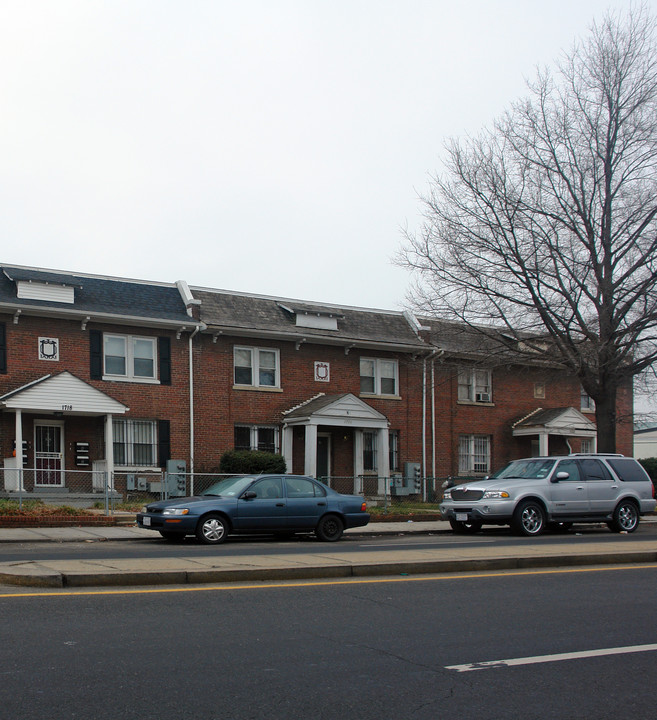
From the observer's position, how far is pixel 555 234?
25.5m

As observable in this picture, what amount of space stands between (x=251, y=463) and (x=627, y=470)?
452 inches

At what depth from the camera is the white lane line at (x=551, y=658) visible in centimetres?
634

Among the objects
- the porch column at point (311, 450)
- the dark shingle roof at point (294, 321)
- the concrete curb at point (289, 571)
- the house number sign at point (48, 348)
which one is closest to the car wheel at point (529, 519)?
the concrete curb at point (289, 571)

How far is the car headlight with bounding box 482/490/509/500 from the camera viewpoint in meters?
17.6

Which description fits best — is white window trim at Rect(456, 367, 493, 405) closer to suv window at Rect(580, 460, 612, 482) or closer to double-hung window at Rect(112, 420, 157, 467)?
double-hung window at Rect(112, 420, 157, 467)

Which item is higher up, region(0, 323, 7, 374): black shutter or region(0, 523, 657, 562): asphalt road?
region(0, 323, 7, 374): black shutter

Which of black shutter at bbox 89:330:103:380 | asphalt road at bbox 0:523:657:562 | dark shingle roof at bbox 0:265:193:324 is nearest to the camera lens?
asphalt road at bbox 0:523:657:562

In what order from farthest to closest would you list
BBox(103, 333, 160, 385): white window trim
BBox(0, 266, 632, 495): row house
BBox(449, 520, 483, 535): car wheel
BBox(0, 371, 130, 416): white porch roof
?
BBox(103, 333, 160, 385): white window trim
BBox(0, 266, 632, 495): row house
BBox(0, 371, 130, 416): white porch roof
BBox(449, 520, 483, 535): car wheel

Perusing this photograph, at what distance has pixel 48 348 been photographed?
84.7ft

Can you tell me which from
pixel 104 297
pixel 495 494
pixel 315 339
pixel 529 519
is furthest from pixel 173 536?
pixel 315 339

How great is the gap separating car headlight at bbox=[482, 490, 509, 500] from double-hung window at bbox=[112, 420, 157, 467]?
12.8 meters

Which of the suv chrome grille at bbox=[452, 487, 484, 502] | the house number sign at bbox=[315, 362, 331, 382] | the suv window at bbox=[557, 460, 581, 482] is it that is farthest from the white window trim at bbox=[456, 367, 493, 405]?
the suv chrome grille at bbox=[452, 487, 484, 502]

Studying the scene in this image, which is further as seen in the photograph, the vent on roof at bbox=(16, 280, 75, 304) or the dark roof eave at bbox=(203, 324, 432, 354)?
the dark roof eave at bbox=(203, 324, 432, 354)

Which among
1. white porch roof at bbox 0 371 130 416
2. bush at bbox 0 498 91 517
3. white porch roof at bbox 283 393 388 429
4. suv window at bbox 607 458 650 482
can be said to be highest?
white porch roof at bbox 0 371 130 416
